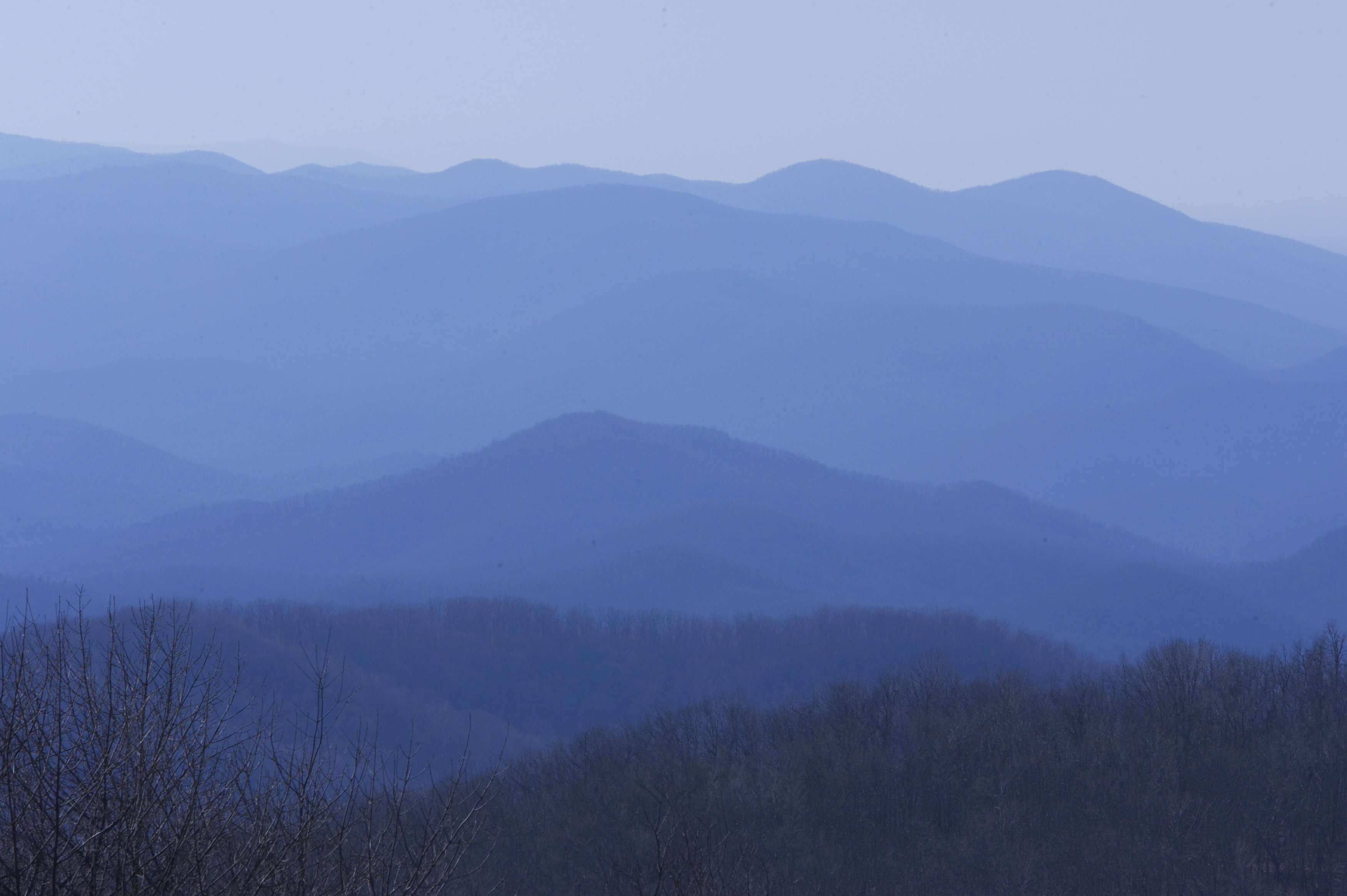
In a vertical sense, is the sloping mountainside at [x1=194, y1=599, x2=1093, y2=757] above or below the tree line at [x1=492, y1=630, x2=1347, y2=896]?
below

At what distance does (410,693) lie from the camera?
438 feet

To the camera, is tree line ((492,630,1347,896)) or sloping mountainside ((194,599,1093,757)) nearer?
tree line ((492,630,1347,896))

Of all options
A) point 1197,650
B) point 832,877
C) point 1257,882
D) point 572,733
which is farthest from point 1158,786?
point 572,733

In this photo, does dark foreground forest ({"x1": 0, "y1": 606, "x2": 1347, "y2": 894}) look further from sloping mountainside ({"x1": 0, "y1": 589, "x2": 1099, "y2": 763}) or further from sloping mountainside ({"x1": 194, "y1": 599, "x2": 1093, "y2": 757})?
sloping mountainside ({"x1": 194, "y1": 599, "x2": 1093, "y2": 757})

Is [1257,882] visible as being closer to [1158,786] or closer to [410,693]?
[1158,786]

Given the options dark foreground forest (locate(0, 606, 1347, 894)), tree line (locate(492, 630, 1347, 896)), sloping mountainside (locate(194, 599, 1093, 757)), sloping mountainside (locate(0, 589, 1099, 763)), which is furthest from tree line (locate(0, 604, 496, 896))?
sloping mountainside (locate(194, 599, 1093, 757))

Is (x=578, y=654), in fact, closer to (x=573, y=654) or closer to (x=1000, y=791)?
(x=573, y=654)

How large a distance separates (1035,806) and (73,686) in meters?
45.4

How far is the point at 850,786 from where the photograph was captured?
183 ft

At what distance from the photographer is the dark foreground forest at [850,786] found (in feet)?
35.1

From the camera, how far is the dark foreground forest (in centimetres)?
1069

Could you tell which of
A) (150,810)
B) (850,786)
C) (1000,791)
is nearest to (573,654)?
(850,786)

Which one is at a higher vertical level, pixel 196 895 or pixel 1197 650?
pixel 196 895

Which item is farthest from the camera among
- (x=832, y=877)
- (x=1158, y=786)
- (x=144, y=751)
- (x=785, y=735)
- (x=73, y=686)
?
(x=785, y=735)
